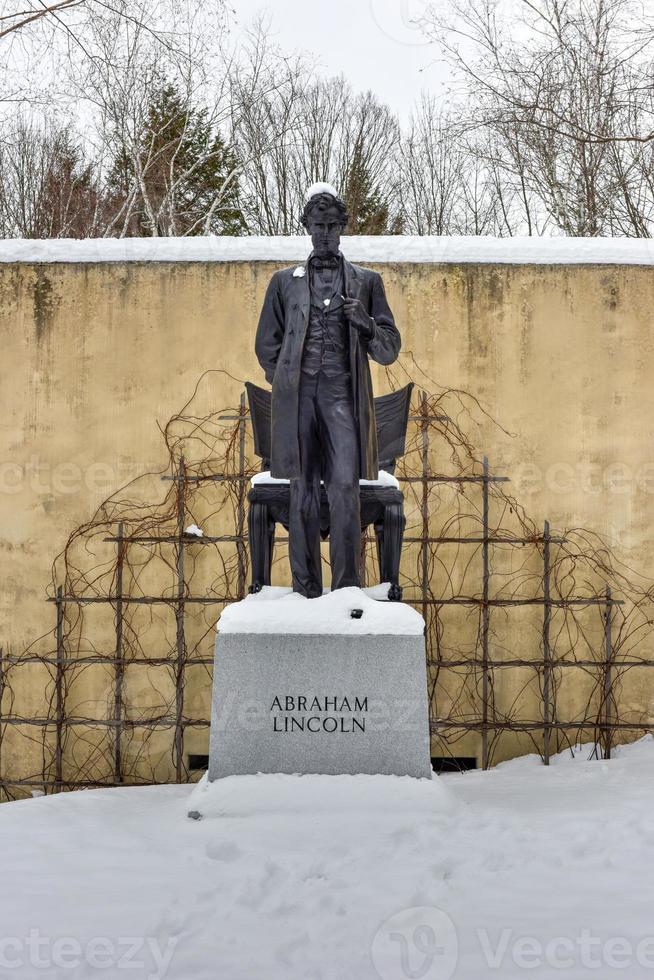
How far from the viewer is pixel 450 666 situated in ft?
20.8

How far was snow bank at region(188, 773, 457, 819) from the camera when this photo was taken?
3.82 meters

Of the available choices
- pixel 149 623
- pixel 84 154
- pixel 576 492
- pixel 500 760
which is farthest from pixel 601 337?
pixel 84 154

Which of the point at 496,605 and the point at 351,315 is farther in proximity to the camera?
the point at 496,605

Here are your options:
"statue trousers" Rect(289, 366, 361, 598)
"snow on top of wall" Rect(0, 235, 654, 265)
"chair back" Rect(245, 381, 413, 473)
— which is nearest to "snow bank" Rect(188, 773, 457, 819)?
"statue trousers" Rect(289, 366, 361, 598)

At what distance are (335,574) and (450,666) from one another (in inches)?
90.0

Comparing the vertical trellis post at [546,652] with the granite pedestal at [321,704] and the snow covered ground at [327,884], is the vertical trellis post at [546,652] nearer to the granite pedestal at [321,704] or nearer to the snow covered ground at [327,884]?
the snow covered ground at [327,884]

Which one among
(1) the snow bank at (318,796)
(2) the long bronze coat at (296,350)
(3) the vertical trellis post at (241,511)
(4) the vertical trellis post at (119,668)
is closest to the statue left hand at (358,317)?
(2) the long bronze coat at (296,350)

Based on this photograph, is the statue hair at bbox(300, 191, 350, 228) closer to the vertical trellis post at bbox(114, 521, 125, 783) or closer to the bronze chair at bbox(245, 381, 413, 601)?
the bronze chair at bbox(245, 381, 413, 601)

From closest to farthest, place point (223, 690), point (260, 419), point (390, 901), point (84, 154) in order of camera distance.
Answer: point (390, 901) → point (223, 690) → point (260, 419) → point (84, 154)

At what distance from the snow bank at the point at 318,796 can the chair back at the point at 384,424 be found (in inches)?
57.5

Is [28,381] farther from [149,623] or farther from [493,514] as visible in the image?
[493,514]

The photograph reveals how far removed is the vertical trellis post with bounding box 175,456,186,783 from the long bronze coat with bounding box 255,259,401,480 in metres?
2.25

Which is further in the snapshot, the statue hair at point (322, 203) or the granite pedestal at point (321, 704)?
the statue hair at point (322, 203)

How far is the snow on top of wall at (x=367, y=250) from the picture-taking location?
6684 millimetres
